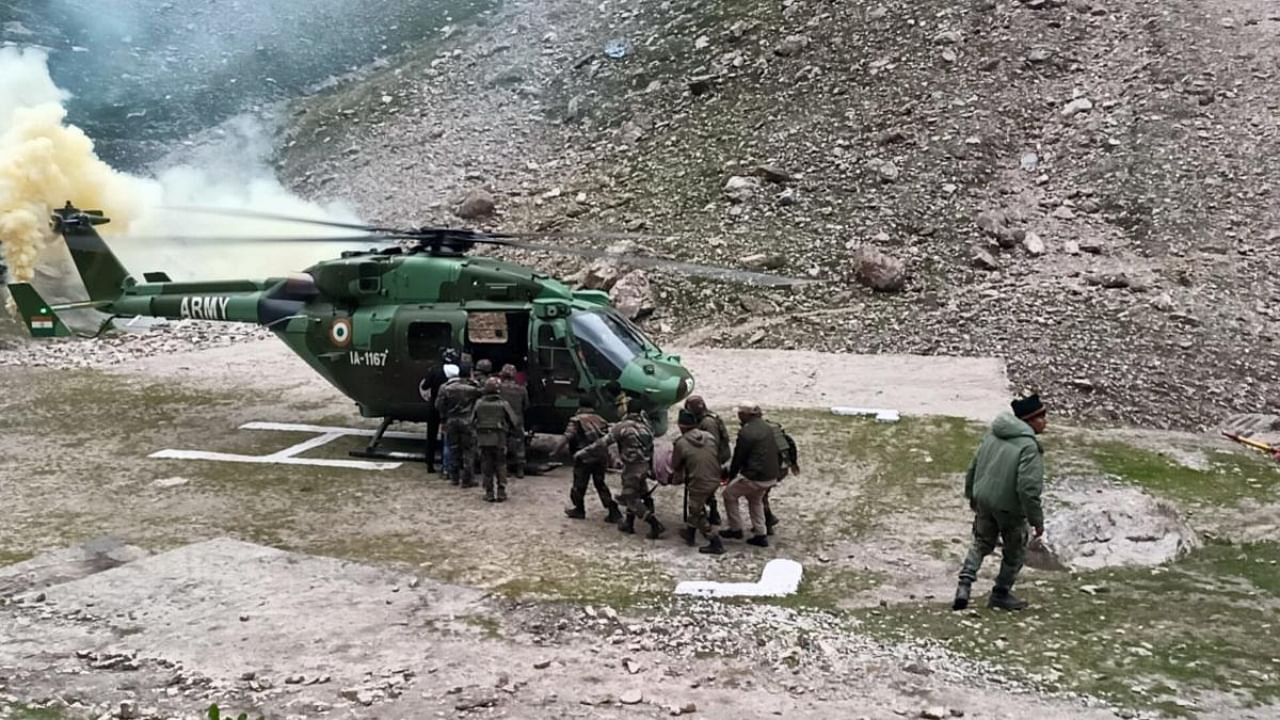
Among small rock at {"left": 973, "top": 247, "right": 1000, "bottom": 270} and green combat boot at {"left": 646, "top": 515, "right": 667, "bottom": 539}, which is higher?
small rock at {"left": 973, "top": 247, "right": 1000, "bottom": 270}

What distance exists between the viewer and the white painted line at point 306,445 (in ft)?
42.1

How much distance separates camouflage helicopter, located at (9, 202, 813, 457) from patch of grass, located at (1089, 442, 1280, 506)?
4.90 m

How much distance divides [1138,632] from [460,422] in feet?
21.7

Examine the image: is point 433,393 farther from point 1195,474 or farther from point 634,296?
point 634,296

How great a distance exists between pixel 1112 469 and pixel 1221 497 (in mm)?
1191

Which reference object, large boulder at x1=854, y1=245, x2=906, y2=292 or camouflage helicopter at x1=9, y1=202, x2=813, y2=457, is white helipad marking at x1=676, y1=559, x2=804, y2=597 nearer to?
camouflage helicopter at x1=9, y1=202, x2=813, y2=457

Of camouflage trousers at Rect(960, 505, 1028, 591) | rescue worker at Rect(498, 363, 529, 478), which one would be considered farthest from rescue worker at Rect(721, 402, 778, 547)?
rescue worker at Rect(498, 363, 529, 478)

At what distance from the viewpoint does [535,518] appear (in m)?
10.3

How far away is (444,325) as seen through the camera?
12.4 meters

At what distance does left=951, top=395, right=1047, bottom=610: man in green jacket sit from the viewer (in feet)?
24.6

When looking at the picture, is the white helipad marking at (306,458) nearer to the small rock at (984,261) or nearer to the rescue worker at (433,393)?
the rescue worker at (433,393)

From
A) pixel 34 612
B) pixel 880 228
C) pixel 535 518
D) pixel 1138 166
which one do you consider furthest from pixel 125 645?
pixel 1138 166

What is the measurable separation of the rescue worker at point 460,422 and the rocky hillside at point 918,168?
836 centimetres

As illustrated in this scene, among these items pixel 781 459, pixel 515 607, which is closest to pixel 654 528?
pixel 781 459
